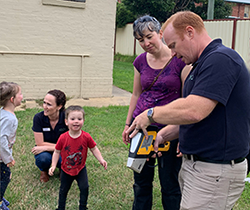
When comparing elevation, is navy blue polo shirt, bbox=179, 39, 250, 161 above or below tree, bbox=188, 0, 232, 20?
below

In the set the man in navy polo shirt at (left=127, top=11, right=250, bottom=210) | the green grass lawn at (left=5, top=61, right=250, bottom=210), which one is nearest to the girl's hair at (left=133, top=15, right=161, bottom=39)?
the man in navy polo shirt at (left=127, top=11, right=250, bottom=210)

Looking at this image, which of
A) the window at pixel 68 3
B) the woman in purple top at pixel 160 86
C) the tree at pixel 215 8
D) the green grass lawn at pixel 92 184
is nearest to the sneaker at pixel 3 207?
the green grass lawn at pixel 92 184

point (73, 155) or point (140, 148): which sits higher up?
point (140, 148)

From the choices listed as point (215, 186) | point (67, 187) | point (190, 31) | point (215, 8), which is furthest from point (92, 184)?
point (215, 8)

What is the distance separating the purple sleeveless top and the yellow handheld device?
1.27ft

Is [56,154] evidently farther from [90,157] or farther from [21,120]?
[21,120]

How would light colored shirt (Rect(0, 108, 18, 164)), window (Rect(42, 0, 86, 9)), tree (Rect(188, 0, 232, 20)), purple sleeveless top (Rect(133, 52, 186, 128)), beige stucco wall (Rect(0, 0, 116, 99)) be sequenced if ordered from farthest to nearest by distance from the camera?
tree (Rect(188, 0, 232, 20)) → window (Rect(42, 0, 86, 9)) → beige stucco wall (Rect(0, 0, 116, 99)) → light colored shirt (Rect(0, 108, 18, 164)) → purple sleeveless top (Rect(133, 52, 186, 128))

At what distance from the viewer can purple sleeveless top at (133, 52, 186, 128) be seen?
2.68 meters

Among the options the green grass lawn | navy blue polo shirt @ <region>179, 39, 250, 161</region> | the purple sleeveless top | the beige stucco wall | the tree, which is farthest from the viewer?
the tree

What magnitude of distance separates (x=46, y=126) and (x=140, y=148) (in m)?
1.96

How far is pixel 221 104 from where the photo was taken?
1.79m

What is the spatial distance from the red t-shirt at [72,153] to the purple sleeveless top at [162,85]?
0.77 meters

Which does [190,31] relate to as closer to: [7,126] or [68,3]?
[7,126]

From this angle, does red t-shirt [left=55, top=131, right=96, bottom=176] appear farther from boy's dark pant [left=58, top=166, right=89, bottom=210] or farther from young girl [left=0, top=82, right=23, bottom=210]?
young girl [left=0, top=82, right=23, bottom=210]
